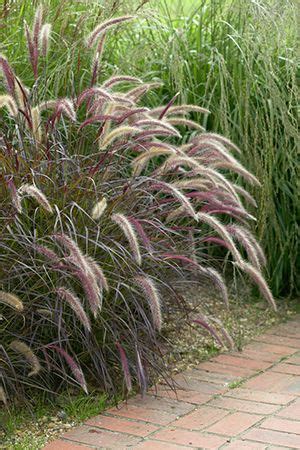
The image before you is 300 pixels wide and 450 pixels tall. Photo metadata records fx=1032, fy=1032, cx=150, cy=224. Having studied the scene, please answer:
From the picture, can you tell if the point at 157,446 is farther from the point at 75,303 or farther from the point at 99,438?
the point at 75,303

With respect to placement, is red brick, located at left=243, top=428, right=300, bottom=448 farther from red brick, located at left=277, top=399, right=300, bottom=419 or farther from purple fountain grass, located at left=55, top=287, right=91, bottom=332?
purple fountain grass, located at left=55, top=287, right=91, bottom=332

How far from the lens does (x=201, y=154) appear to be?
4922 millimetres

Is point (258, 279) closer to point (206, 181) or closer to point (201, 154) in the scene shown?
point (206, 181)

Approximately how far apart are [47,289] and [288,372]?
4.31ft

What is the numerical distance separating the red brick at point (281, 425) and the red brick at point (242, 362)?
0.73m

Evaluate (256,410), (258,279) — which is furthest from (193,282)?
(256,410)

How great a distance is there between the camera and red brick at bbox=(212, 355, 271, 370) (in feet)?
16.0

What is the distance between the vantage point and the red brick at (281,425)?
13.2ft

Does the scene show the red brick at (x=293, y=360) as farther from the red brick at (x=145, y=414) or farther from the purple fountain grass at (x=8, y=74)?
the purple fountain grass at (x=8, y=74)

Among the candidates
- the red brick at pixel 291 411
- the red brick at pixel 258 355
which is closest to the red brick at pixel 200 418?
the red brick at pixel 291 411

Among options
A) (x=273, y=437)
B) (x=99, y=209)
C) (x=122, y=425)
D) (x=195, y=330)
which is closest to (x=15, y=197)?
(x=99, y=209)

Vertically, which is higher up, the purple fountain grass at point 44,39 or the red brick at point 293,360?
the purple fountain grass at point 44,39

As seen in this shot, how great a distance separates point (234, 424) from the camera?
4.10 m

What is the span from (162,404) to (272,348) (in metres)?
1.03
